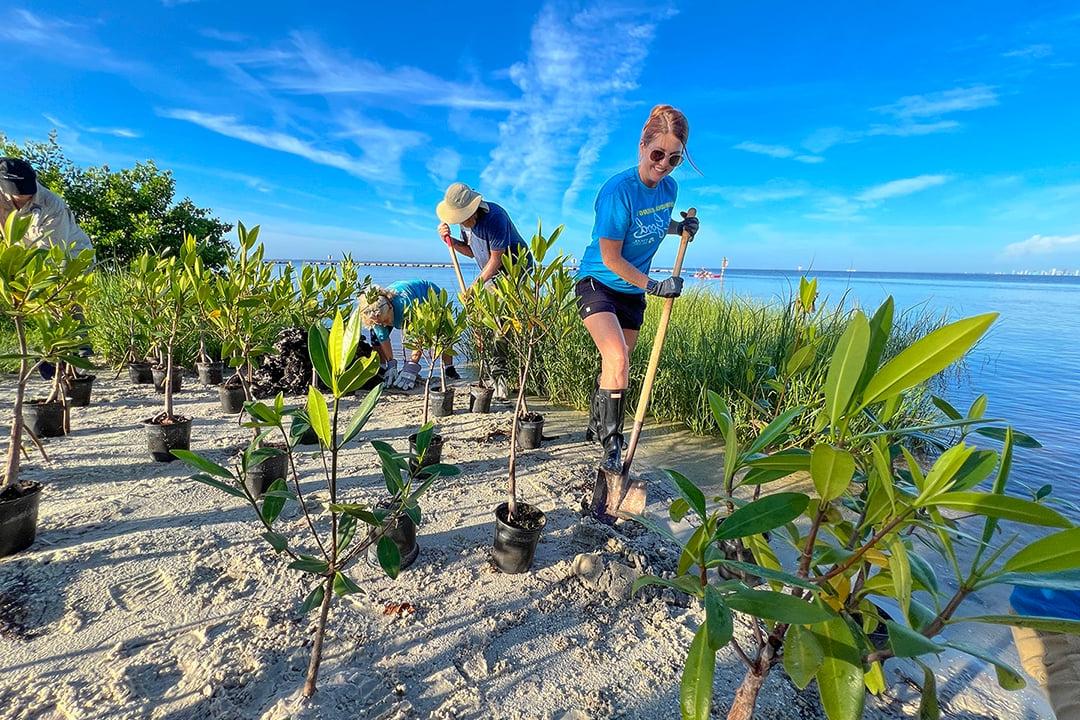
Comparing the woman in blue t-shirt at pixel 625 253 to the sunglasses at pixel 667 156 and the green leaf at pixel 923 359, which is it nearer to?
the sunglasses at pixel 667 156

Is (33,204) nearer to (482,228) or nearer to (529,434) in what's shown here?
(482,228)

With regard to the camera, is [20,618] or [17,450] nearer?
[20,618]

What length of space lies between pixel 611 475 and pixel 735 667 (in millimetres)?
1103

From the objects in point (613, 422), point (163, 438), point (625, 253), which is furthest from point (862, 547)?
point (163, 438)

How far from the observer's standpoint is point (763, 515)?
816 mm

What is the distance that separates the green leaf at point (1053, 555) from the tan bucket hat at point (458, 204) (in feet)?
15.2

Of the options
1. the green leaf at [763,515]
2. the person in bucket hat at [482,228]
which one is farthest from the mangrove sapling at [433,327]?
the green leaf at [763,515]

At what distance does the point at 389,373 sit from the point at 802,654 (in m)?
5.25

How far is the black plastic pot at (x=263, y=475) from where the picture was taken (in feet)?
9.00

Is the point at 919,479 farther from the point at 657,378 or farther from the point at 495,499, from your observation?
the point at 657,378

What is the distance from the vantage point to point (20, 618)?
1.67 metres

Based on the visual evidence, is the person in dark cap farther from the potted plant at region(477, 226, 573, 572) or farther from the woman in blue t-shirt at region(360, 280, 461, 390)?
the potted plant at region(477, 226, 573, 572)

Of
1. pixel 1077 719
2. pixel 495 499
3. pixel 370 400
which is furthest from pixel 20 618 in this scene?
pixel 1077 719

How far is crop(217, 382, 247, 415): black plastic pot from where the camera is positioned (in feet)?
13.5
